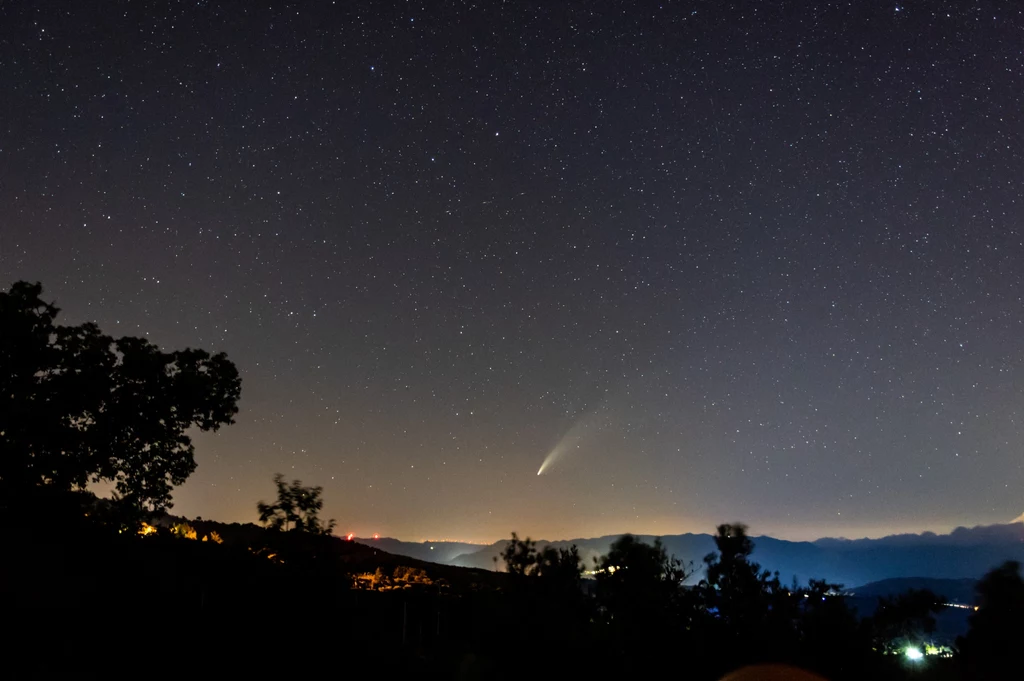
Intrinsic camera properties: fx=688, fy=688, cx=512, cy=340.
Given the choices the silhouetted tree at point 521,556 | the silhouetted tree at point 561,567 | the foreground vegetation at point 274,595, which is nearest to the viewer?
the foreground vegetation at point 274,595

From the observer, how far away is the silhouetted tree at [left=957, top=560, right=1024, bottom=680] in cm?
1820

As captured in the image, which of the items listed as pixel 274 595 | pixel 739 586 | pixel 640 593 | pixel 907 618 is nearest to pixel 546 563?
pixel 640 593

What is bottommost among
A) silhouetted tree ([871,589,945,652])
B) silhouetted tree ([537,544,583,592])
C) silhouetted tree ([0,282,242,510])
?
silhouetted tree ([871,589,945,652])

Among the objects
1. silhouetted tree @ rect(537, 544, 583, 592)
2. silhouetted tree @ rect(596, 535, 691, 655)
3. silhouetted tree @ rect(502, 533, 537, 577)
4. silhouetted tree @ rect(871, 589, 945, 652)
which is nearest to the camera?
silhouetted tree @ rect(596, 535, 691, 655)

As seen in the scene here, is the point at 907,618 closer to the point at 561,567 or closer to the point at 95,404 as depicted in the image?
the point at 561,567

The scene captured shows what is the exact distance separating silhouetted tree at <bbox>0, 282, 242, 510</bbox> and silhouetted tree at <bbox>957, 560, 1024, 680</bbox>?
2200cm

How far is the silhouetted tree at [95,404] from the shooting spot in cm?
1678

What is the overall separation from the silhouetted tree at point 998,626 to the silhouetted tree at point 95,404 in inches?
866

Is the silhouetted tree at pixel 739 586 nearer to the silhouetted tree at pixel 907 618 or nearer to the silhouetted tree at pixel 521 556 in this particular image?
the silhouetted tree at pixel 907 618

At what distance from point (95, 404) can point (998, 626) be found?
81.3ft

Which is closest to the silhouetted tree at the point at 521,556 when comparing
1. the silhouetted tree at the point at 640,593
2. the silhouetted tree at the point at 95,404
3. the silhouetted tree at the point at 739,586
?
the silhouetted tree at the point at 640,593

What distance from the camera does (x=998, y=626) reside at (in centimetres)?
1859

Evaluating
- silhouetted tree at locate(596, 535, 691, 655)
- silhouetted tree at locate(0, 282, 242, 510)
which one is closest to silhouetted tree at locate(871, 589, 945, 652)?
silhouetted tree at locate(596, 535, 691, 655)

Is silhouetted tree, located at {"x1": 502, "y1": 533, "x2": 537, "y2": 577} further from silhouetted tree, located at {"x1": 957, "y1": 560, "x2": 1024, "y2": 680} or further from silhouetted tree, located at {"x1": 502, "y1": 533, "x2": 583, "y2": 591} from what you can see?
silhouetted tree, located at {"x1": 957, "y1": 560, "x2": 1024, "y2": 680}
